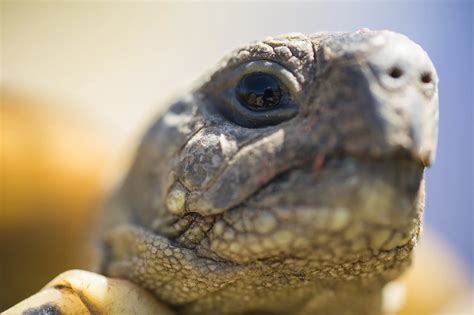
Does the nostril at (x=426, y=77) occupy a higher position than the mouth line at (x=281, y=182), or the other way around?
the nostril at (x=426, y=77)

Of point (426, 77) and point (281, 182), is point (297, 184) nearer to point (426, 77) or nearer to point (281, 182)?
point (281, 182)

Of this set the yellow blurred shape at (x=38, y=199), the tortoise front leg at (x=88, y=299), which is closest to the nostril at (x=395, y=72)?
the tortoise front leg at (x=88, y=299)

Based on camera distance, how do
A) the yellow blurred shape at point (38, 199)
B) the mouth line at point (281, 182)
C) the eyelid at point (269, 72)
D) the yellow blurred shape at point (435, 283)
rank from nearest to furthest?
the mouth line at point (281, 182)
the eyelid at point (269, 72)
the yellow blurred shape at point (38, 199)
the yellow blurred shape at point (435, 283)

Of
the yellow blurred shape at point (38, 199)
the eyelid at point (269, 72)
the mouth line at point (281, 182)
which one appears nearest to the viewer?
the mouth line at point (281, 182)

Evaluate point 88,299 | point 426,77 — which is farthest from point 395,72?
point 88,299

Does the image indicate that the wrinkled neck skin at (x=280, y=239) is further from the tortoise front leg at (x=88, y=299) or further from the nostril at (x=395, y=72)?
the nostril at (x=395, y=72)

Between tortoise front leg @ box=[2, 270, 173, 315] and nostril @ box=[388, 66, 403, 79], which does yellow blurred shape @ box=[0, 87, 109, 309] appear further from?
nostril @ box=[388, 66, 403, 79]

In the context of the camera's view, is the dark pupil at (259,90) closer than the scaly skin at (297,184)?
No
